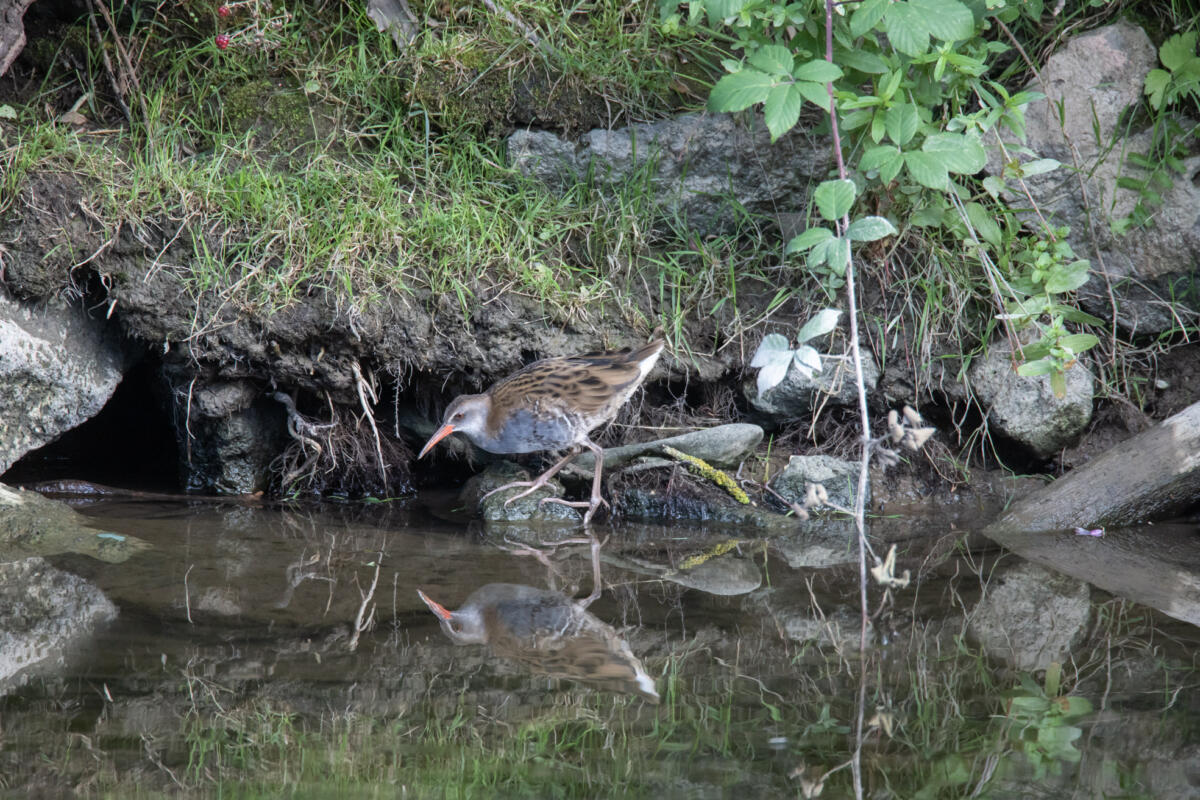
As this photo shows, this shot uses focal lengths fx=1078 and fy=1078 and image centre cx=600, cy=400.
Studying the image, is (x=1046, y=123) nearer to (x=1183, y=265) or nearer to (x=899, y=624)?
(x=1183, y=265)

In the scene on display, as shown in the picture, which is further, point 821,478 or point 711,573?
point 821,478

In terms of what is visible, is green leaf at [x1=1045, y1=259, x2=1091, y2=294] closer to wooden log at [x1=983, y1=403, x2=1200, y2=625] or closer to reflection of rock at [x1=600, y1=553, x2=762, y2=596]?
wooden log at [x1=983, y1=403, x2=1200, y2=625]

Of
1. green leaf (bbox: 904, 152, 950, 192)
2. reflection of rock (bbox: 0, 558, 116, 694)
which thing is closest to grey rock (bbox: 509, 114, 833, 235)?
green leaf (bbox: 904, 152, 950, 192)

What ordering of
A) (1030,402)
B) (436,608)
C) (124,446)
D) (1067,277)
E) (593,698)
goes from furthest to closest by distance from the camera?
1. (124,446)
2. (1030,402)
3. (1067,277)
4. (436,608)
5. (593,698)

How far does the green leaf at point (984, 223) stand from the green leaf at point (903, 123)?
2.69 feet

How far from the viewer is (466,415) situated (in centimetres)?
533

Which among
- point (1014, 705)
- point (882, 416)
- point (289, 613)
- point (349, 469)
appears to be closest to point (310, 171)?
point (349, 469)

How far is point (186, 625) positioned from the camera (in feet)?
12.3

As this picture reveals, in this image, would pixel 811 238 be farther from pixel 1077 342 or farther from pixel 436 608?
pixel 436 608

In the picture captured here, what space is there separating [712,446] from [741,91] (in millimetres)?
1920

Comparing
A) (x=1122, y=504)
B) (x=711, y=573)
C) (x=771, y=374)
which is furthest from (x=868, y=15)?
(x=1122, y=504)

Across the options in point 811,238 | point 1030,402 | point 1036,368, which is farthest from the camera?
point 1030,402

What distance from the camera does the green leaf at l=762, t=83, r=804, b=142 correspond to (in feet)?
13.6

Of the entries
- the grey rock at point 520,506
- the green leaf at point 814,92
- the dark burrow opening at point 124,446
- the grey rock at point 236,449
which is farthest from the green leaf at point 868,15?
the dark burrow opening at point 124,446
